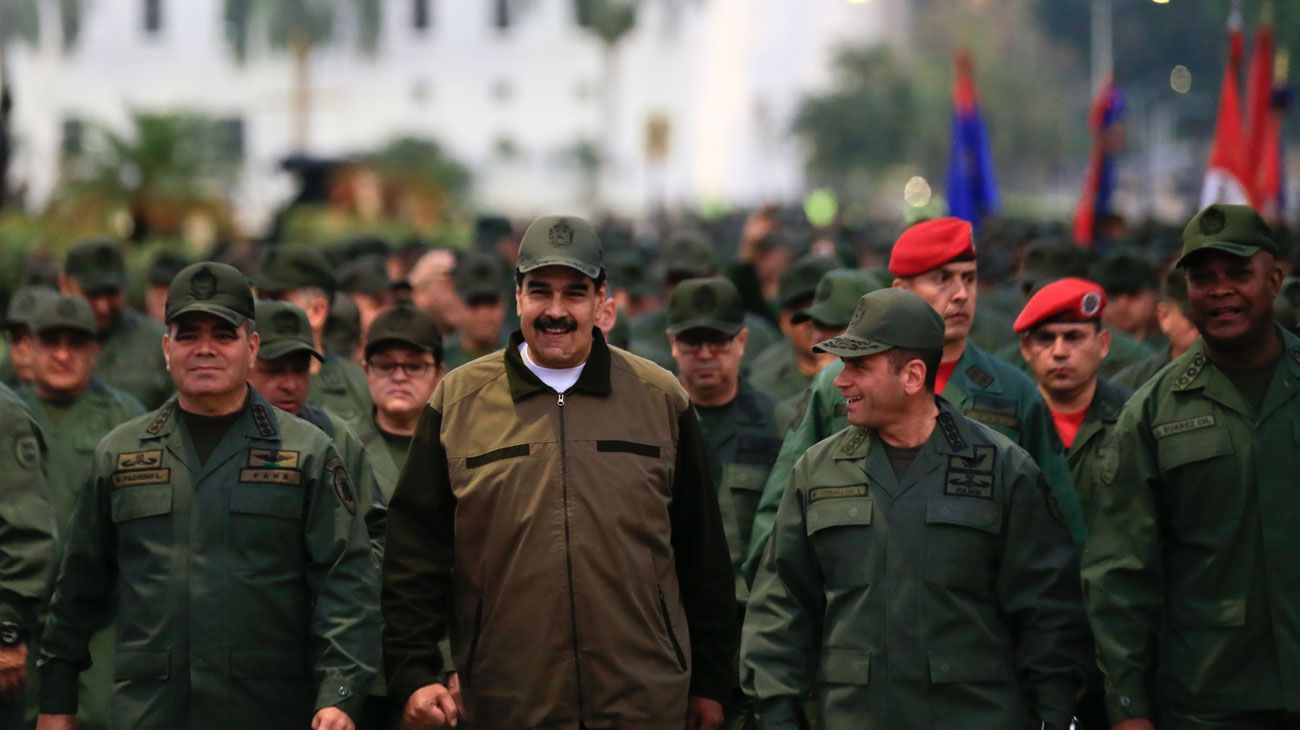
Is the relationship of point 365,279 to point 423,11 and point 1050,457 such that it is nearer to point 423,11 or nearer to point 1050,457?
point 1050,457

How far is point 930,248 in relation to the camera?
7953 mm

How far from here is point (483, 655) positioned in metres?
6.48

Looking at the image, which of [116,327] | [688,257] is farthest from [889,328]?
[688,257]

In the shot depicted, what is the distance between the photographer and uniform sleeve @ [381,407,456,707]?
21.4 ft

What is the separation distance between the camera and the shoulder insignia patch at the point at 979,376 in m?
7.66

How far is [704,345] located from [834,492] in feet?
8.73

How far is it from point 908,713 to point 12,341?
18.9 ft

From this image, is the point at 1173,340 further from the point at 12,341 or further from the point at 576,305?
the point at 12,341

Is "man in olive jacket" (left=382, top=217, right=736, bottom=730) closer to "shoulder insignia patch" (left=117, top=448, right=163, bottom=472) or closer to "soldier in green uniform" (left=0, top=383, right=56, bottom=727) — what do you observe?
"shoulder insignia patch" (left=117, top=448, right=163, bottom=472)

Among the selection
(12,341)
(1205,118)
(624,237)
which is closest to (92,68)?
(1205,118)

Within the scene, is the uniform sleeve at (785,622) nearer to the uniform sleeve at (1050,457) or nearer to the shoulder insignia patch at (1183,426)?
the uniform sleeve at (1050,457)

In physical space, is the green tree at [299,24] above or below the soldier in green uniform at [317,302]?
above

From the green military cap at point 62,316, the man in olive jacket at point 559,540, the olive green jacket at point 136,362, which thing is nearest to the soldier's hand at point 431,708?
the man in olive jacket at point 559,540

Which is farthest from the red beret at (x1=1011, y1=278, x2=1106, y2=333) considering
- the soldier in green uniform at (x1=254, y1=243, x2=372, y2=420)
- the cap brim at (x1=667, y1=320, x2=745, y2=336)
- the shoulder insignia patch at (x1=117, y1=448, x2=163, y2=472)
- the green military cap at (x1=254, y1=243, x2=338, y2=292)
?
the green military cap at (x1=254, y1=243, x2=338, y2=292)
